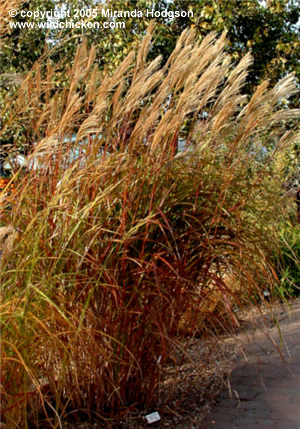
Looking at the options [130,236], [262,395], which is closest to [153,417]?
[262,395]

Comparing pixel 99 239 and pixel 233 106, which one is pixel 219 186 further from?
pixel 99 239

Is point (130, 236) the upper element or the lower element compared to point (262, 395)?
upper

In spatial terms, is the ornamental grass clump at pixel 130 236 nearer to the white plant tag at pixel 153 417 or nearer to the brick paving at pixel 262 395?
the white plant tag at pixel 153 417

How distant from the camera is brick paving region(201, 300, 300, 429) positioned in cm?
304

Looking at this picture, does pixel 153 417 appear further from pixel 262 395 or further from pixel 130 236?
pixel 130 236

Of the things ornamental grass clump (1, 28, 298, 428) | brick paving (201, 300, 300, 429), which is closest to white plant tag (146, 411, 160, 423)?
ornamental grass clump (1, 28, 298, 428)

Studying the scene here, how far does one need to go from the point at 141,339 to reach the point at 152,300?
0.26 metres

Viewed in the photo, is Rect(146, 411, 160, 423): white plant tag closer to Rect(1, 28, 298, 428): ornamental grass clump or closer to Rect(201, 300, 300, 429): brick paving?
Rect(1, 28, 298, 428): ornamental grass clump

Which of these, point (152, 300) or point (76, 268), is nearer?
point (76, 268)

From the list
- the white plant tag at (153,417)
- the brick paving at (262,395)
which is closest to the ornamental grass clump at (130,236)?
the white plant tag at (153,417)

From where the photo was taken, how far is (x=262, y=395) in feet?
11.2

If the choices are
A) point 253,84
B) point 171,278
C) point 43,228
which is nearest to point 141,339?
point 171,278

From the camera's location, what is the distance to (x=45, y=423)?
9.45 ft

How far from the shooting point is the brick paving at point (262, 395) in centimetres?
304
